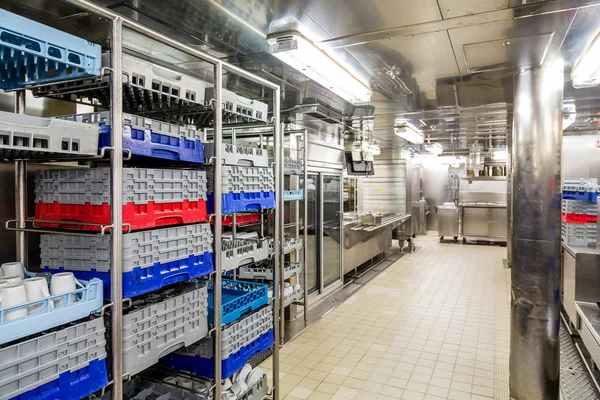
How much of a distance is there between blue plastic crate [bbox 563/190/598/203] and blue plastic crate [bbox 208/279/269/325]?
3.60 m

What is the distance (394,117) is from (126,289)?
4.55 m

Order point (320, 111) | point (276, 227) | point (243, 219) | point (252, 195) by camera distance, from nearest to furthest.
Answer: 1. point (252, 195)
2. point (276, 227)
3. point (243, 219)
4. point (320, 111)

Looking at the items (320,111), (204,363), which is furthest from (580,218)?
(204,363)

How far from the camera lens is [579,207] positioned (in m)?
4.23

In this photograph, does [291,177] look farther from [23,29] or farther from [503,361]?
[23,29]

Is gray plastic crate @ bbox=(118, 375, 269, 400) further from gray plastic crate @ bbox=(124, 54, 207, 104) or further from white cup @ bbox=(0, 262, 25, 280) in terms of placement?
gray plastic crate @ bbox=(124, 54, 207, 104)

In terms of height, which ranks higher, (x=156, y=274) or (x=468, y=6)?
(x=468, y=6)

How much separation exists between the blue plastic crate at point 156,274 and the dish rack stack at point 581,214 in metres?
3.99

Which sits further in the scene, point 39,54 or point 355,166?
point 355,166

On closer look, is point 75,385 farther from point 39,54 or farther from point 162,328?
point 39,54

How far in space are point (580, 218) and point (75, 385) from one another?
475cm

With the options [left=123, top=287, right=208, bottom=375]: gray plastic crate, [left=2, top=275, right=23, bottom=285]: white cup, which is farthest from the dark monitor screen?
[left=2, top=275, right=23, bottom=285]: white cup

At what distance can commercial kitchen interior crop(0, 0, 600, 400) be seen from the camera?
1.56 meters

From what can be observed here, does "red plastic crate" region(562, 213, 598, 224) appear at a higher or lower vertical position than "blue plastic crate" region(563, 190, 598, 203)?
lower
